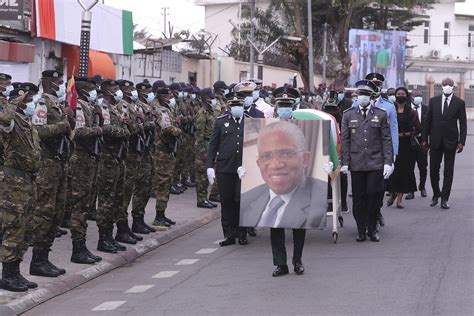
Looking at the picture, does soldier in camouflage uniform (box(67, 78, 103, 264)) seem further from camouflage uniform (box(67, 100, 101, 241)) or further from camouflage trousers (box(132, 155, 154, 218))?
camouflage trousers (box(132, 155, 154, 218))

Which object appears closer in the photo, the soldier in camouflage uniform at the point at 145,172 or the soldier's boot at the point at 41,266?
the soldier's boot at the point at 41,266

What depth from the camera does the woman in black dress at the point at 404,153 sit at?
16.5 metres

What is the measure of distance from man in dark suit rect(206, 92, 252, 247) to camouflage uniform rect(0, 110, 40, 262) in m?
3.89

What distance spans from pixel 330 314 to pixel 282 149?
8.41ft

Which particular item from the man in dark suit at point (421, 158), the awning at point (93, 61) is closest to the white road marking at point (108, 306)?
the man in dark suit at point (421, 158)

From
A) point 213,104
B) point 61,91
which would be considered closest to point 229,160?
point 61,91

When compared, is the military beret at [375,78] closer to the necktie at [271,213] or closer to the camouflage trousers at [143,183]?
the camouflage trousers at [143,183]

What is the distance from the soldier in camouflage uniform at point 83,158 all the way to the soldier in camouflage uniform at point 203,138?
5905 millimetres

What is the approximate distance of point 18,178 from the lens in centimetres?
915

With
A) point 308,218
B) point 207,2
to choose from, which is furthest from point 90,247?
point 207,2

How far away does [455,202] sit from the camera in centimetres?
1738

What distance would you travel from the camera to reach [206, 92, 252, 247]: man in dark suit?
1284 cm

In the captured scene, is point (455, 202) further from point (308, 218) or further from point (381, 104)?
point (308, 218)

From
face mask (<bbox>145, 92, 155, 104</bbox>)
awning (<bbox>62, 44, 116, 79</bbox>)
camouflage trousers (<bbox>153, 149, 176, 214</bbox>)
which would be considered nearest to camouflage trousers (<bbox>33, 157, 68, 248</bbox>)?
camouflage trousers (<bbox>153, 149, 176, 214</bbox>)
